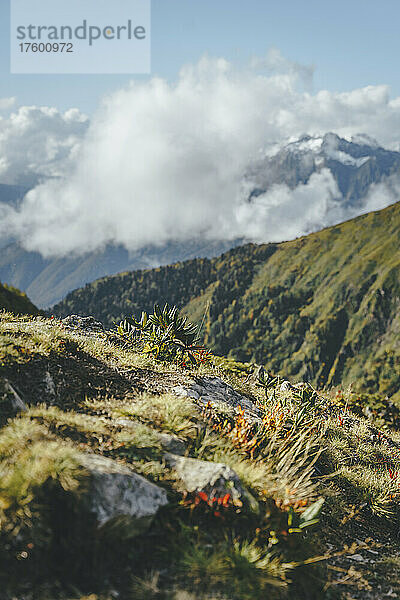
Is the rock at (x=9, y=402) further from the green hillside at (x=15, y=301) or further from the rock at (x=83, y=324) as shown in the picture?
the green hillside at (x=15, y=301)

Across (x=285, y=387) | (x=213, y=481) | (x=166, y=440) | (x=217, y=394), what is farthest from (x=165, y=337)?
(x=213, y=481)

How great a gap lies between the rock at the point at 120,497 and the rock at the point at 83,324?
7.77m

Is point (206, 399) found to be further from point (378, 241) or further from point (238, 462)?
point (378, 241)

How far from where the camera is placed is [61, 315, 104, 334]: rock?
1159 centimetres

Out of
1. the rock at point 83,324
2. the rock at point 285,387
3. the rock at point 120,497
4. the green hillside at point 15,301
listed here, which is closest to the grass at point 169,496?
the rock at point 120,497

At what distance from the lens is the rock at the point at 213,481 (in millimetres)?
4348

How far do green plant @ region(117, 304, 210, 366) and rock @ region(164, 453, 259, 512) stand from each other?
5.33m

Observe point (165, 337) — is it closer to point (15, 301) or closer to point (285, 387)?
point (285, 387)

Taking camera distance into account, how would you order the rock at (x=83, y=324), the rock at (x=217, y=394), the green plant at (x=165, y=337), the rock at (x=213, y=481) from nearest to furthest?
the rock at (x=213, y=481) < the rock at (x=217, y=394) < the green plant at (x=165, y=337) < the rock at (x=83, y=324)

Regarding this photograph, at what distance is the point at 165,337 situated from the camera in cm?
1067

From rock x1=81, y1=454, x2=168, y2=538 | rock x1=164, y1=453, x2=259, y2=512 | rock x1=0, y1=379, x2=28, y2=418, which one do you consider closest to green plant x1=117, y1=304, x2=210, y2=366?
rock x1=0, y1=379, x2=28, y2=418

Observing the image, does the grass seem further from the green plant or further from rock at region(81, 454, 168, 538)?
the green plant

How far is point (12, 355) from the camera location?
6.18 metres

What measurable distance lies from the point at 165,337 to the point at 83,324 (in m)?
3.02
